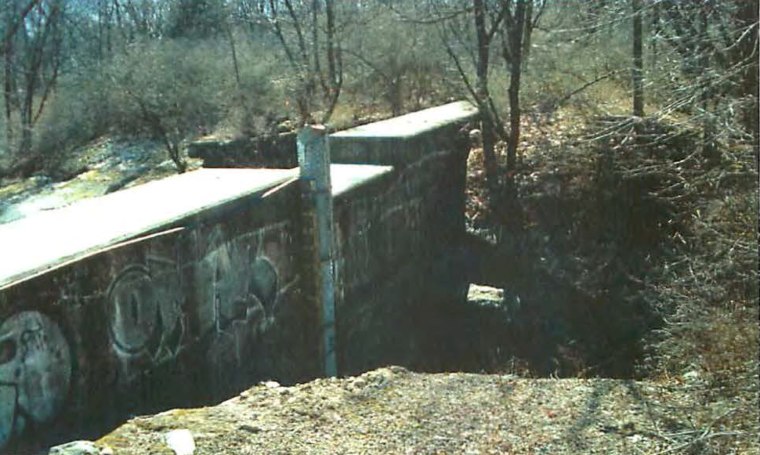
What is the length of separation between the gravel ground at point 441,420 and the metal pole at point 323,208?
2.42 metres

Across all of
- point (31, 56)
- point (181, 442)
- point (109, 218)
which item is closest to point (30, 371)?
point (181, 442)

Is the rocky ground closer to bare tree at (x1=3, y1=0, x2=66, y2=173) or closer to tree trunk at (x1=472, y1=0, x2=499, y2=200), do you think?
bare tree at (x1=3, y1=0, x2=66, y2=173)

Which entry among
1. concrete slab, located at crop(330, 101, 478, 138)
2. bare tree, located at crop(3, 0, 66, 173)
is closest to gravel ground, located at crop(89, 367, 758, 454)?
concrete slab, located at crop(330, 101, 478, 138)

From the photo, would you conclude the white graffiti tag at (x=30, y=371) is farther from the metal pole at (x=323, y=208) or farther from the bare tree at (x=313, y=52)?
the bare tree at (x=313, y=52)

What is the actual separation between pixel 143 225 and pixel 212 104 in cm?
1392

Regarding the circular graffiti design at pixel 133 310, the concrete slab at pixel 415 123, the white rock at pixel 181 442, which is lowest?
the white rock at pixel 181 442

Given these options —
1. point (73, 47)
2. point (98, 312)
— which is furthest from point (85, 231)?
point (73, 47)

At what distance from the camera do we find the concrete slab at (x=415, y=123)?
35.4 ft

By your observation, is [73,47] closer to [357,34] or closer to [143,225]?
[357,34]

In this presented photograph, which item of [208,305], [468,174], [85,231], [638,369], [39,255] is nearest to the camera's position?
[39,255]

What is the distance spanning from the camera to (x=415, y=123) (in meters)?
12.3

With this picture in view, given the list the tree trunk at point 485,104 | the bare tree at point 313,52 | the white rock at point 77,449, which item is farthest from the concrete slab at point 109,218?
the bare tree at point 313,52

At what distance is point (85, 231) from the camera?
6.06m

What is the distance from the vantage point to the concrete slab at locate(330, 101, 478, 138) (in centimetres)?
1080
